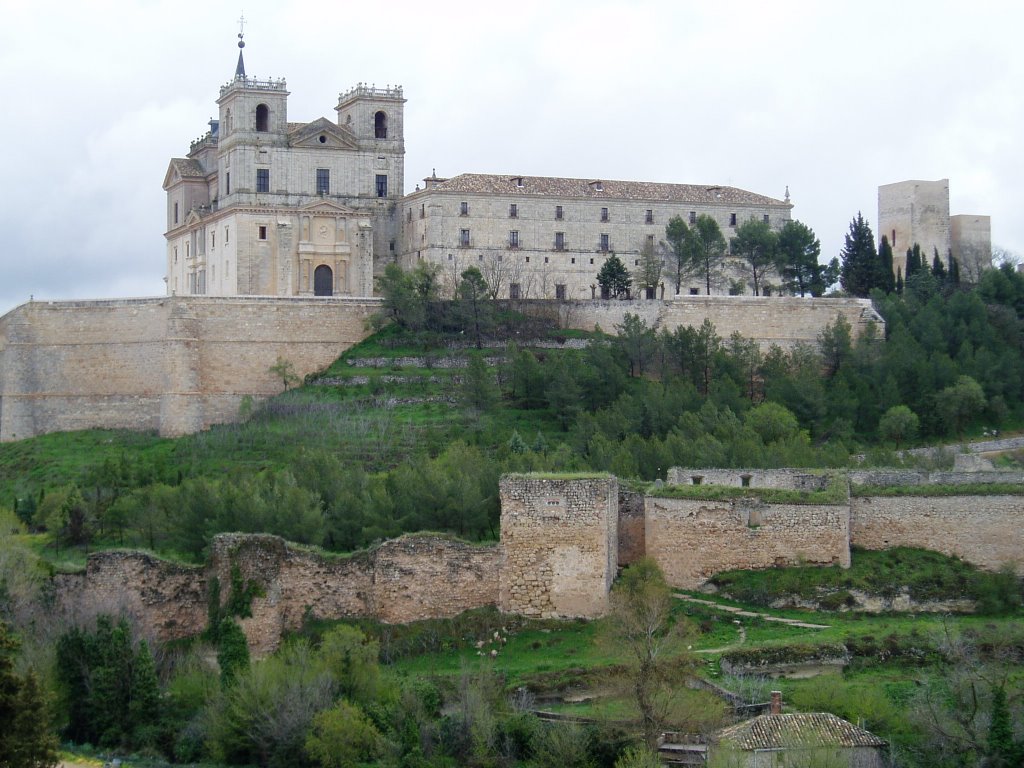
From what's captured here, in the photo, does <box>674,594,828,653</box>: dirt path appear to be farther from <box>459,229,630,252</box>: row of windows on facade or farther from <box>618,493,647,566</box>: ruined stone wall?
<box>459,229,630,252</box>: row of windows on facade

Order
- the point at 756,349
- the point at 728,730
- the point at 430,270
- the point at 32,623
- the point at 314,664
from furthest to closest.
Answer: the point at 430,270, the point at 756,349, the point at 32,623, the point at 314,664, the point at 728,730

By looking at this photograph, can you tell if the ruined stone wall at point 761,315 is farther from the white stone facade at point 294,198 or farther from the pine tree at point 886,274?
the white stone facade at point 294,198

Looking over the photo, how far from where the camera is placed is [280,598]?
26.7 metres

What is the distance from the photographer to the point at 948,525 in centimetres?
2822

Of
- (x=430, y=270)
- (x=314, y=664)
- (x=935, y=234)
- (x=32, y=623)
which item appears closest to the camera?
(x=314, y=664)

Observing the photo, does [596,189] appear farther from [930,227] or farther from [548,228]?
[930,227]

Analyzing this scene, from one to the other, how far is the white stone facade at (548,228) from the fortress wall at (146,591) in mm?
29820

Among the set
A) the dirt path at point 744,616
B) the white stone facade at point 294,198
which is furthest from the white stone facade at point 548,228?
the dirt path at point 744,616

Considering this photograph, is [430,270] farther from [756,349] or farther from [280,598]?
[280,598]

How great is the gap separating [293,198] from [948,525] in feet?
103

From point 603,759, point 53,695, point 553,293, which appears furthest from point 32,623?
point 553,293

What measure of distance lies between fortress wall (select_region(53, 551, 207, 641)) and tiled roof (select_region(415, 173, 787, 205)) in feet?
105

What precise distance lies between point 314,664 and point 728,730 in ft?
17.8

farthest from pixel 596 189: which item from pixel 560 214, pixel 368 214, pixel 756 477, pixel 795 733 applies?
pixel 795 733
